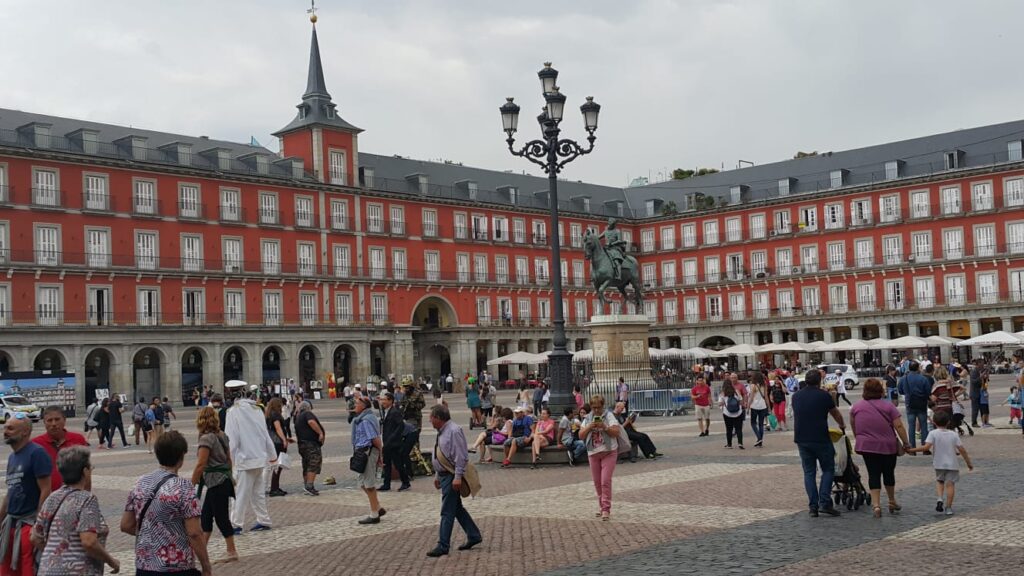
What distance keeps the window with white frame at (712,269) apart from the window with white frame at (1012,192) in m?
20.1

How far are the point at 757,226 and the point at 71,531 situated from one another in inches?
2856

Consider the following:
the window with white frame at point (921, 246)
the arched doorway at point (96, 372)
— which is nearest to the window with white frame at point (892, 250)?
the window with white frame at point (921, 246)

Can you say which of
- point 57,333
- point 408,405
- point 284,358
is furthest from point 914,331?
point 408,405

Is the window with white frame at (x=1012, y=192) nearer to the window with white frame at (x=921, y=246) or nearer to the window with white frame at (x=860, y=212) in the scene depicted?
the window with white frame at (x=921, y=246)

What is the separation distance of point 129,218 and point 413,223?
18985mm

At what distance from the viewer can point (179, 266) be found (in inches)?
2197

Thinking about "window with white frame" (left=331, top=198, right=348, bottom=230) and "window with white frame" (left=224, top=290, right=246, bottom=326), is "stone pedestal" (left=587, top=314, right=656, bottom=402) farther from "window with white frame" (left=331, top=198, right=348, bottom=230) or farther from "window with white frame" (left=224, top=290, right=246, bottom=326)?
"window with white frame" (left=331, top=198, right=348, bottom=230)

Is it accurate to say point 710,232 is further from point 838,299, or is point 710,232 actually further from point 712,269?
point 838,299

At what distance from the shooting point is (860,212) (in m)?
70.6

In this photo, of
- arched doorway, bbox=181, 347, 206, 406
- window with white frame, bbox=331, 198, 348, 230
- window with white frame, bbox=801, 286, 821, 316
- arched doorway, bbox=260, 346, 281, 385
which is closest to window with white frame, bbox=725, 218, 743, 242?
window with white frame, bbox=801, 286, 821, 316

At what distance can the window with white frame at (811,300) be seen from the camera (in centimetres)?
7238

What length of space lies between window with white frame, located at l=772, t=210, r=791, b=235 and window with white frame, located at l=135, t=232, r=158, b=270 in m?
42.0

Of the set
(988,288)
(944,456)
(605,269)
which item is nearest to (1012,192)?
(988,288)

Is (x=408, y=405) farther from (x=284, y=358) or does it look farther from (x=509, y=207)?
(x=509, y=207)
